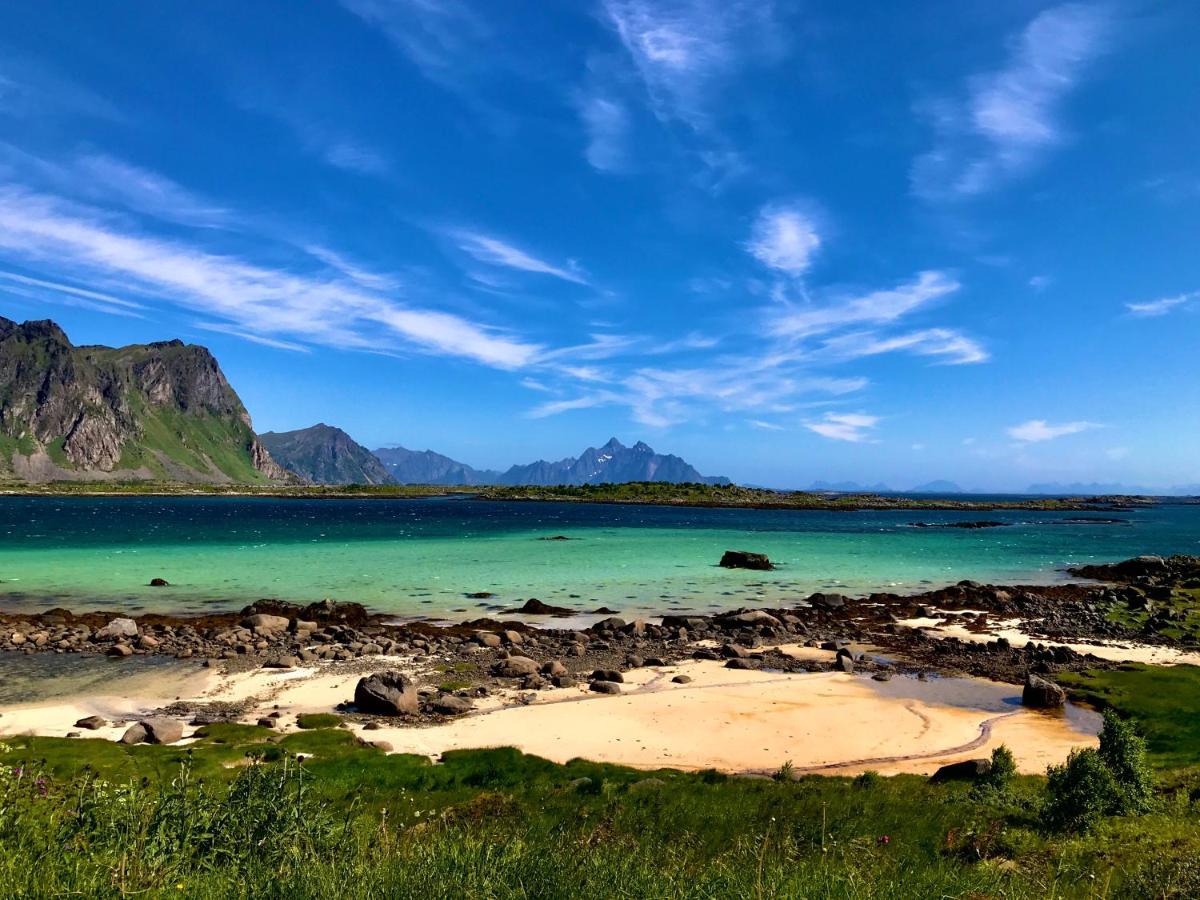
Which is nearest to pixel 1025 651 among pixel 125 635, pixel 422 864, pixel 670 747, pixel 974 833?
pixel 670 747

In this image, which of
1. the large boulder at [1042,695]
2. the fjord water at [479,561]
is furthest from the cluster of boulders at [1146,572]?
the large boulder at [1042,695]

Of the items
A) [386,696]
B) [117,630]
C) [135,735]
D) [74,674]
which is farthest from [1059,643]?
[117,630]

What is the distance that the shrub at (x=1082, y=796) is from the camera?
40.2 ft

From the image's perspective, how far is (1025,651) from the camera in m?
36.3

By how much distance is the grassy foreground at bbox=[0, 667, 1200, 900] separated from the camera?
7.17m

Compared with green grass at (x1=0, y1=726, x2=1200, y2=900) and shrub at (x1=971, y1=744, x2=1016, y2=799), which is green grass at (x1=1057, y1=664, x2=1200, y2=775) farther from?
green grass at (x1=0, y1=726, x2=1200, y2=900)

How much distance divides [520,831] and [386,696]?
15.7m

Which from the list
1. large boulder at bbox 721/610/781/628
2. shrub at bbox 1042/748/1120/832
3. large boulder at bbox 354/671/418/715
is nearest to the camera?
shrub at bbox 1042/748/1120/832

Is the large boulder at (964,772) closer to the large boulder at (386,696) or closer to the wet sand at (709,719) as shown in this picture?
the wet sand at (709,719)

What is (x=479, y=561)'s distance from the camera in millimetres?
76812

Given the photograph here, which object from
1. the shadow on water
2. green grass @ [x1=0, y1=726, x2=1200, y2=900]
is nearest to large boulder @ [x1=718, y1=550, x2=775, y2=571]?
the shadow on water

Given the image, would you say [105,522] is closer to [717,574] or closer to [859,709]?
[717,574]

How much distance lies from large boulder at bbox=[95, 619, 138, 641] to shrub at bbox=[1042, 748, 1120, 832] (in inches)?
1663

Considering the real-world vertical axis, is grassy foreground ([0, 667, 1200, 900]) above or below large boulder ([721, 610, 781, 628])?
above
